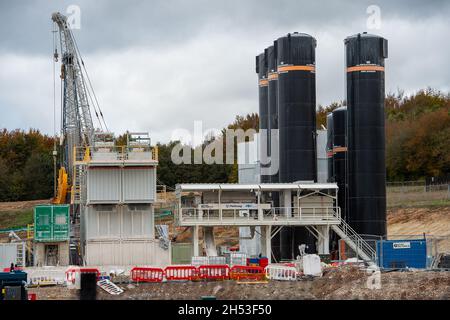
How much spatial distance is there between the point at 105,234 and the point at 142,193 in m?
3.46

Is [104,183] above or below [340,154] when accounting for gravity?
below

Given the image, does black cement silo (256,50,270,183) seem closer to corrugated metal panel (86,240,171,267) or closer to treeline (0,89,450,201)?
corrugated metal panel (86,240,171,267)

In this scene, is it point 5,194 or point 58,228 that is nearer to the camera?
point 58,228

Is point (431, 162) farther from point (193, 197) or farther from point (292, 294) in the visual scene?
point (292, 294)

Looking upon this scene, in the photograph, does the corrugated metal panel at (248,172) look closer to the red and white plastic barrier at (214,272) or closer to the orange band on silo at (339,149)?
the orange band on silo at (339,149)

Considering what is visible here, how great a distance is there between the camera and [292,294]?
172 feet

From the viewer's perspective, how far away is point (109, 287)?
2195 inches

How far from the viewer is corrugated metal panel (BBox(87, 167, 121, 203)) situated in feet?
216

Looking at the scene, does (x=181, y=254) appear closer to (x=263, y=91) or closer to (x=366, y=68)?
(x=366, y=68)

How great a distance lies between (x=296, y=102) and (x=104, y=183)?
13921 millimetres

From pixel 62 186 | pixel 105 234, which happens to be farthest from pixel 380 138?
pixel 62 186

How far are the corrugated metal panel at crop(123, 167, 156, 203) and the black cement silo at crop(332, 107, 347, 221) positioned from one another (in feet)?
42.2

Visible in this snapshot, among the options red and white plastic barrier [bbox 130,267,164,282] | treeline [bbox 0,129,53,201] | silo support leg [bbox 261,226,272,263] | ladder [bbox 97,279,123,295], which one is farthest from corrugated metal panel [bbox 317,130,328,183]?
treeline [bbox 0,129,53,201]

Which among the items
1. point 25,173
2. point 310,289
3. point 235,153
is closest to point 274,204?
point 310,289
